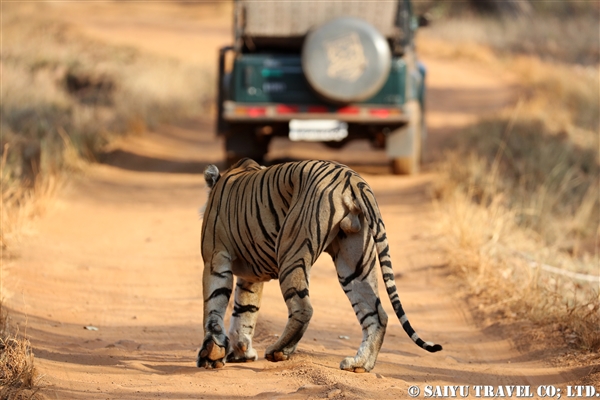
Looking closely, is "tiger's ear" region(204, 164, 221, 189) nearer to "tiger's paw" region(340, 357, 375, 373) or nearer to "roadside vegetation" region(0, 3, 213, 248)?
"tiger's paw" region(340, 357, 375, 373)

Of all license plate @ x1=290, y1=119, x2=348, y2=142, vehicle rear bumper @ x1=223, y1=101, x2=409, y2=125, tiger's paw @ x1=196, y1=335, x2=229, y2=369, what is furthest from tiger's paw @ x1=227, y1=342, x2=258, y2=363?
license plate @ x1=290, y1=119, x2=348, y2=142

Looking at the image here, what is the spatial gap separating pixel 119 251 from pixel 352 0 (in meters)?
4.78

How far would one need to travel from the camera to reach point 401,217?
9.92m

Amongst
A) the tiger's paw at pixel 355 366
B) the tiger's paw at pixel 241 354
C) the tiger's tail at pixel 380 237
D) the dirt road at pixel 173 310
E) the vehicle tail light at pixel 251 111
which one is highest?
the tiger's tail at pixel 380 237

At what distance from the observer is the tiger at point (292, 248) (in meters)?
4.67

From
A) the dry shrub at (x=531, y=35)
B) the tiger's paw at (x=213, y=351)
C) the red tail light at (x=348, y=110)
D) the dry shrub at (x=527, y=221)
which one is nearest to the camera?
the tiger's paw at (x=213, y=351)

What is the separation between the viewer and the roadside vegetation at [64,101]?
33.3 ft

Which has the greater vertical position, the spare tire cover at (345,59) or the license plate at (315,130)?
the spare tire cover at (345,59)

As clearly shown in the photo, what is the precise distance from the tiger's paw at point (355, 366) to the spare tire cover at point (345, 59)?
6222 millimetres

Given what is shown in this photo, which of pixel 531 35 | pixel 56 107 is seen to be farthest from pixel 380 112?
pixel 531 35

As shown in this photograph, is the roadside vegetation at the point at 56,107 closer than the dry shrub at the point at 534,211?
No

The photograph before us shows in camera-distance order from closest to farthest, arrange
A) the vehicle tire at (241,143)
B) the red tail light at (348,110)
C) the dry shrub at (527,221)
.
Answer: the dry shrub at (527,221), the red tail light at (348,110), the vehicle tire at (241,143)

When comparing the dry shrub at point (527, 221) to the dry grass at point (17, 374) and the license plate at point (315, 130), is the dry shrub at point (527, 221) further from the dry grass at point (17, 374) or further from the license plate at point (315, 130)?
the dry grass at point (17, 374)

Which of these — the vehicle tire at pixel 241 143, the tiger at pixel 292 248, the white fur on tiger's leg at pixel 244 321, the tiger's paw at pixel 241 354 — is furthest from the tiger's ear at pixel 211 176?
the vehicle tire at pixel 241 143
